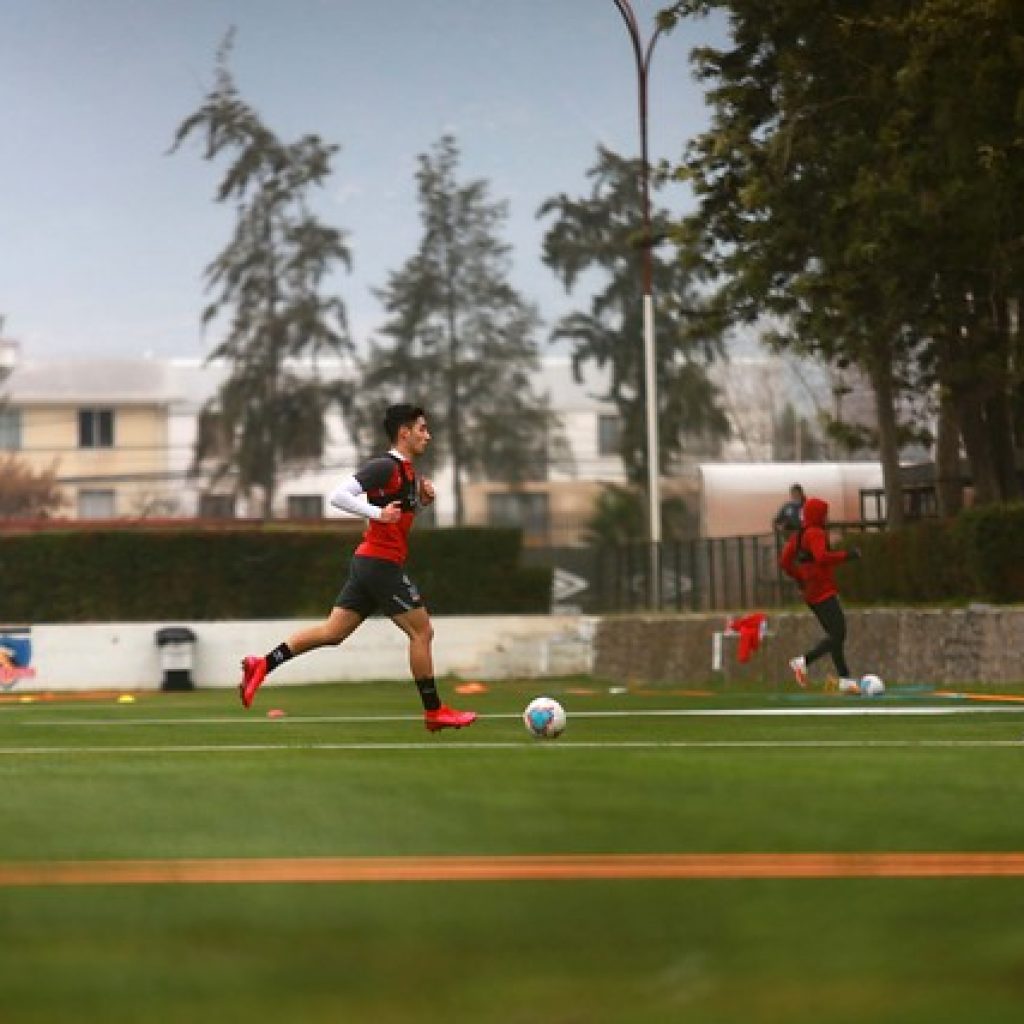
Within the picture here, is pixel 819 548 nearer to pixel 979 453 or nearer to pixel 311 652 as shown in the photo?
pixel 979 453

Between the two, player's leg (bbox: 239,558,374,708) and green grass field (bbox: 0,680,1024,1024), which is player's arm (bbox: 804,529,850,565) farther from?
green grass field (bbox: 0,680,1024,1024)

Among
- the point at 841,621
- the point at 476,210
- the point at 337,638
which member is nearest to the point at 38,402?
the point at 476,210

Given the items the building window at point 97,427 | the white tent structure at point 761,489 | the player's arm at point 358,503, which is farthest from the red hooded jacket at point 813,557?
the building window at point 97,427

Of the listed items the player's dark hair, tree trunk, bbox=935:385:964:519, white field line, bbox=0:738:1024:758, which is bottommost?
white field line, bbox=0:738:1024:758

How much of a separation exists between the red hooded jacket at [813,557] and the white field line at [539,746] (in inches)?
438

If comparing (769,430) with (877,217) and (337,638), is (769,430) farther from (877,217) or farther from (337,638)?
(337,638)

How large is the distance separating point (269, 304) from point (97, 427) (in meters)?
21.6

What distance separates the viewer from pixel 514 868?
684 cm

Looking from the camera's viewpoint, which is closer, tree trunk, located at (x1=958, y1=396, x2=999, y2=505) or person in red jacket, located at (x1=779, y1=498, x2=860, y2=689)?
person in red jacket, located at (x1=779, y1=498, x2=860, y2=689)

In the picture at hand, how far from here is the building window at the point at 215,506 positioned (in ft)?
295

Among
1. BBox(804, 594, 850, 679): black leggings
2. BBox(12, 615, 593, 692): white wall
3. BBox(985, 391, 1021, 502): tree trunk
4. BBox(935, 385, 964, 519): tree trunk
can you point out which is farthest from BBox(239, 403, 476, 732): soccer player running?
BBox(12, 615, 593, 692): white wall

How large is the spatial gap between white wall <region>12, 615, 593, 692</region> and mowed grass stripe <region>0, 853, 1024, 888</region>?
39.2 metres

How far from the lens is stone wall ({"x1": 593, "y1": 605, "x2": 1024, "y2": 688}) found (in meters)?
27.9

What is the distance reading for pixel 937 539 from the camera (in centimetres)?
3150
